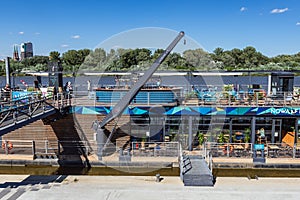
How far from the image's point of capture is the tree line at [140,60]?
107ft

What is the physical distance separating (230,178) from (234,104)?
452 centimetres

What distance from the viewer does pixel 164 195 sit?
37.5 ft

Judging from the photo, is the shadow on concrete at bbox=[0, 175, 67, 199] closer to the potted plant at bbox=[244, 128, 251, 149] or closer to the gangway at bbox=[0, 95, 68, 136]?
the gangway at bbox=[0, 95, 68, 136]

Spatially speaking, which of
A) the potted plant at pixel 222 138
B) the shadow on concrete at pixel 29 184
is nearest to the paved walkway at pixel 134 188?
the shadow on concrete at pixel 29 184

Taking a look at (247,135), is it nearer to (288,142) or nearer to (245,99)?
(245,99)

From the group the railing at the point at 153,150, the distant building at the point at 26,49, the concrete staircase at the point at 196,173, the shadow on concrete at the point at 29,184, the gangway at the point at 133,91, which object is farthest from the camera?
the distant building at the point at 26,49

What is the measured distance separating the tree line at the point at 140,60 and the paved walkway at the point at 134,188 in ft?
25.2

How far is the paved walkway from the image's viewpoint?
11297 mm

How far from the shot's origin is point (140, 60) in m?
36.5

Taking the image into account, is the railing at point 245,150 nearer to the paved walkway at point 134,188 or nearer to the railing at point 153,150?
the railing at point 153,150

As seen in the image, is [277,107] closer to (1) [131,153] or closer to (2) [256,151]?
(2) [256,151]

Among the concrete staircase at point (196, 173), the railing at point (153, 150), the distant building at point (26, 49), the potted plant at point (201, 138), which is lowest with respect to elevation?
the concrete staircase at point (196, 173)

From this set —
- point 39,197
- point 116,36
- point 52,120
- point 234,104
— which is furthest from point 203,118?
point 39,197

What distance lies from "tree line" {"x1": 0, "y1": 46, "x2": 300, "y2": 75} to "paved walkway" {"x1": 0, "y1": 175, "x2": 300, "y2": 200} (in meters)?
7.69
